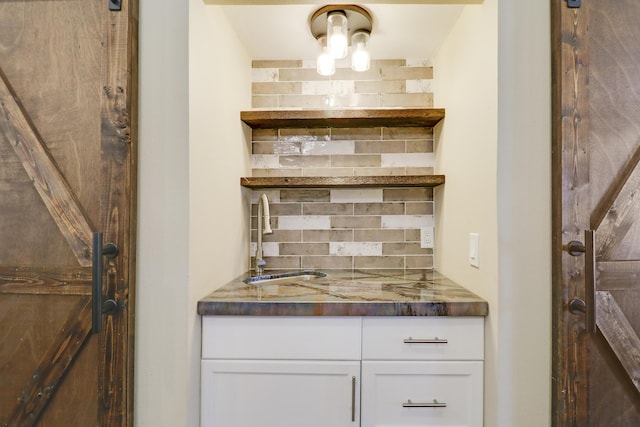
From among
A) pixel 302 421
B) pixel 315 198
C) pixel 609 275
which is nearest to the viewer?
pixel 609 275

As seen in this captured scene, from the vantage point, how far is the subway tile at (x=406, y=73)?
1.90 m

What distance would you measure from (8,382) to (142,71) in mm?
1141

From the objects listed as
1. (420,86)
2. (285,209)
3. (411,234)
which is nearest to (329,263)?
(285,209)

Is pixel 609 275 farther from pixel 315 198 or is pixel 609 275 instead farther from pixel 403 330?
pixel 315 198

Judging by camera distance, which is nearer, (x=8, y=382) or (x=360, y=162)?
(x=8, y=382)

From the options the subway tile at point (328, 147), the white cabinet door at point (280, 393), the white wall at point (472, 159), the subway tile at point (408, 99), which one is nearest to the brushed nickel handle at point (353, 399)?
the white cabinet door at point (280, 393)

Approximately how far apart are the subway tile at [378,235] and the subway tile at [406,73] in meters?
0.91

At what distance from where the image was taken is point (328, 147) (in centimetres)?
192

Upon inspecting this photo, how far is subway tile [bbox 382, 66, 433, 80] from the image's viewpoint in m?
1.90

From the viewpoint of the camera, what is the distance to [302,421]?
3.91ft

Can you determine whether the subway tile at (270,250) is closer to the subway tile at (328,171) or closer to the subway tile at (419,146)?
the subway tile at (328,171)

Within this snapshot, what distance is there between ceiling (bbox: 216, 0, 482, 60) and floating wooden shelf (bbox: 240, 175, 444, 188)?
2.43 feet

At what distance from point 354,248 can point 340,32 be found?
114cm

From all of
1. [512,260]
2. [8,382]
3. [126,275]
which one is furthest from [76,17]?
[512,260]
